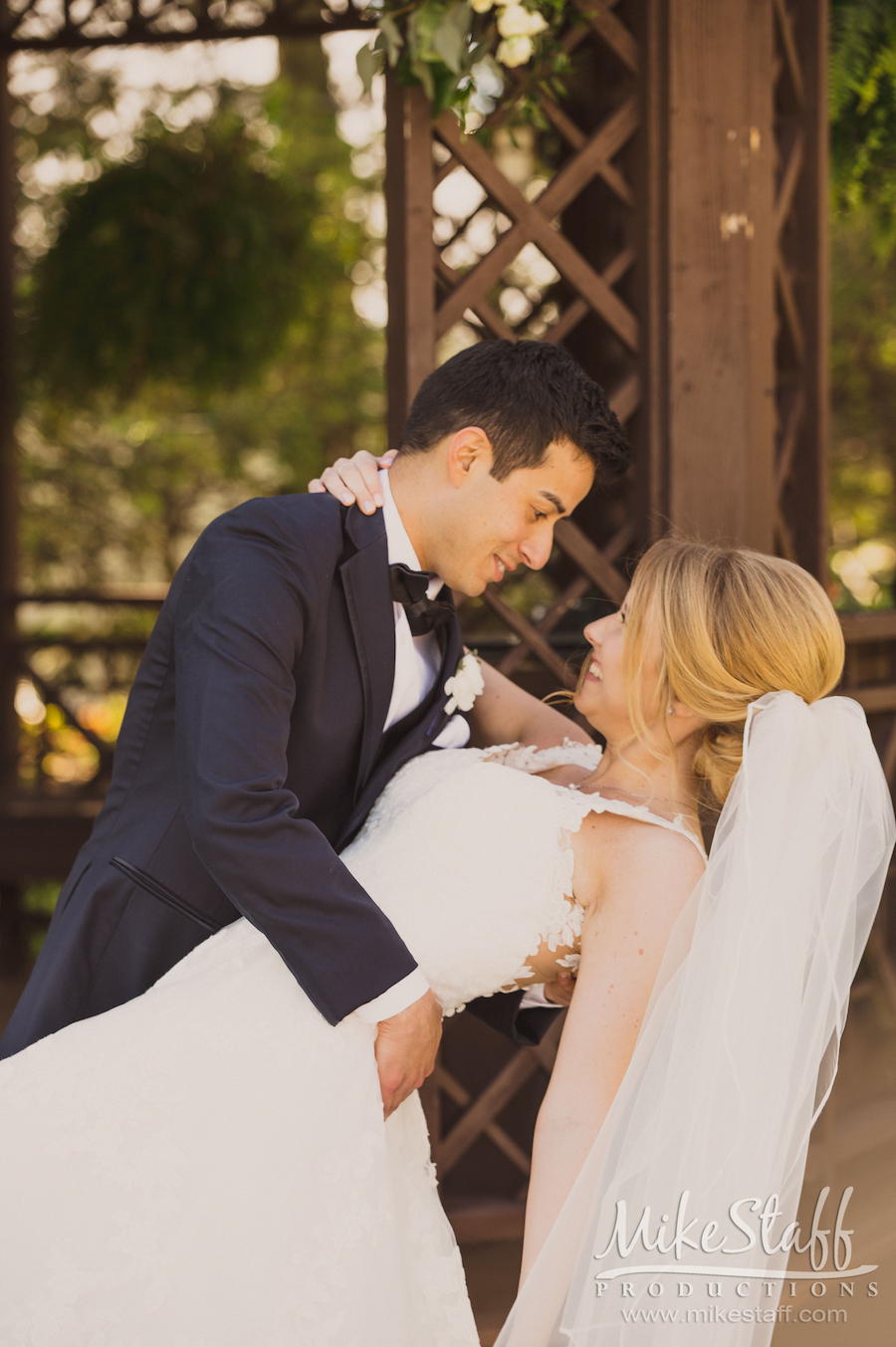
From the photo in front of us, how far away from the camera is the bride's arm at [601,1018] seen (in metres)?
1.78

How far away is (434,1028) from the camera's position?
1.82 metres

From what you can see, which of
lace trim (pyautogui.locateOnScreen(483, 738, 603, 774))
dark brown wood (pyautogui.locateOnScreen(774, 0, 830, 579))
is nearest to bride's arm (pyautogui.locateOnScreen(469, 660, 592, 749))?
lace trim (pyautogui.locateOnScreen(483, 738, 603, 774))

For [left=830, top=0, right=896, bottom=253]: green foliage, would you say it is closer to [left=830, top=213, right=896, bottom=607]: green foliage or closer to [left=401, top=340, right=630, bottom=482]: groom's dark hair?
[left=401, top=340, right=630, bottom=482]: groom's dark hair

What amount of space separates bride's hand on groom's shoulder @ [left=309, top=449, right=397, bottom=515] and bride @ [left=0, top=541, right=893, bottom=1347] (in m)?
0.54

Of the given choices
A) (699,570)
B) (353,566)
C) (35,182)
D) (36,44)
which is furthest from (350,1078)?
(35,182)

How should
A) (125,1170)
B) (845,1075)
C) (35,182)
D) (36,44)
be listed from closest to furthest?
(125,1170)
(845,1075)
(36,44)
(35,182)

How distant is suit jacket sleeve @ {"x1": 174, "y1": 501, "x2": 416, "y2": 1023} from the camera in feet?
5.48

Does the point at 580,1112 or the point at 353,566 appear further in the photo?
the point at 353,566

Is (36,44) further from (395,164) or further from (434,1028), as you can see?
(434,1028)

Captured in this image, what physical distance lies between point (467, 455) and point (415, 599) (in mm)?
269

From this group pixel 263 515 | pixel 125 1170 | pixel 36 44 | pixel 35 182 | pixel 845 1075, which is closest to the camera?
pixel 125 1170

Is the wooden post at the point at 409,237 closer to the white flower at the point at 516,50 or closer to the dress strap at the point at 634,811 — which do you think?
the white flower at the point at 516,50

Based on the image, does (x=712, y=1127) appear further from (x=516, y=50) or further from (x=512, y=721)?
(x=516, y=50)

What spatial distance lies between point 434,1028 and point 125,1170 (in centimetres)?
50
